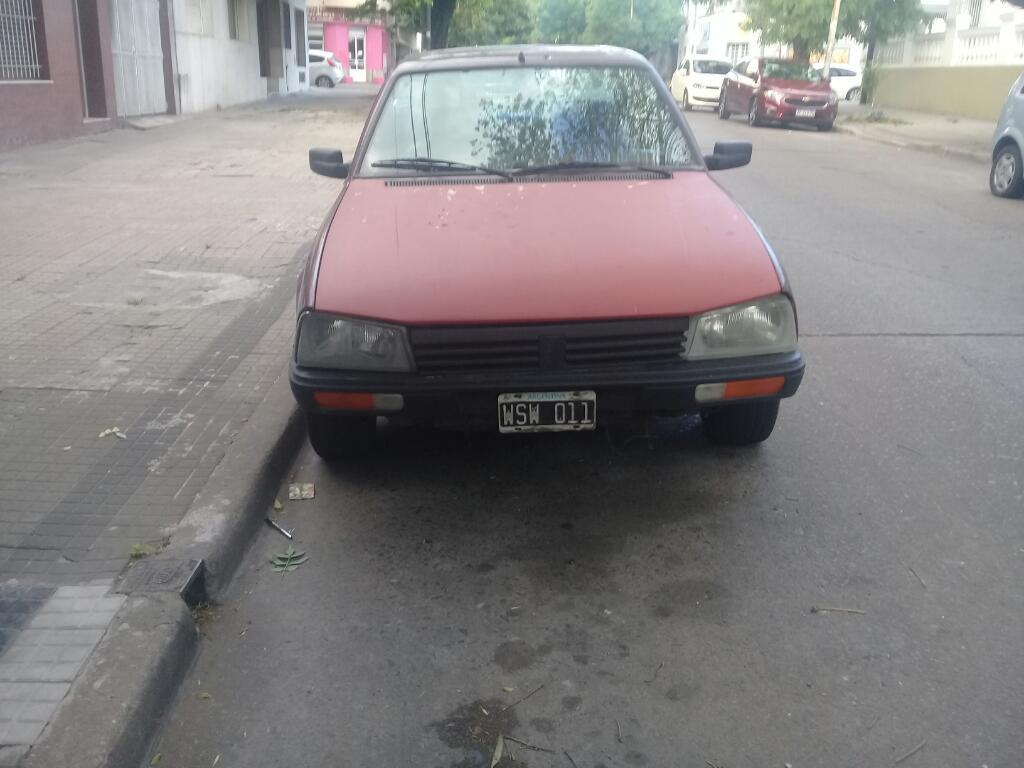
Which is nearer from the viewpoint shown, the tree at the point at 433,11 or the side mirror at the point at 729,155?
the side mirror at the point at 729,155

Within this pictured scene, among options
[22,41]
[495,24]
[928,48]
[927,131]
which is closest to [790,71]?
[927,131]

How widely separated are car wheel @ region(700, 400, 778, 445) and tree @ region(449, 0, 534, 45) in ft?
125

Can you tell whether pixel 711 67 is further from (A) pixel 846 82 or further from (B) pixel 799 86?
(A) pixel 846 82

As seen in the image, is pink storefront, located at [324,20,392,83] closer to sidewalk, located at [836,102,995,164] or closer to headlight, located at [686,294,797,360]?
sidewalk, located at [836,102,995,164]

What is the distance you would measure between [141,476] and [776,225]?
296 inches

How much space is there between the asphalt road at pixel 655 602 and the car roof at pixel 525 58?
6.44 feet

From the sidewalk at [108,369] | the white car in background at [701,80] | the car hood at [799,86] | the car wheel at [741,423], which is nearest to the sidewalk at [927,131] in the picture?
the car hood at [799,86]

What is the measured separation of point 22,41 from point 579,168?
13.1m

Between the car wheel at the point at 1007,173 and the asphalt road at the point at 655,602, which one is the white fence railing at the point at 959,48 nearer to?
the car wheel at the point at 1007,173

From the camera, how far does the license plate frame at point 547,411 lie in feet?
12.0

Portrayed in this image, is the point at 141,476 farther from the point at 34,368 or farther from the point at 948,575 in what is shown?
the point at 948,575

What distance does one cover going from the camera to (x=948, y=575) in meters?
3.46

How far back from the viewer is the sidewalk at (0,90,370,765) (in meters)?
3.17

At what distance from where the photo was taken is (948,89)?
25.7m
